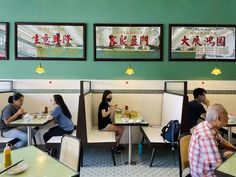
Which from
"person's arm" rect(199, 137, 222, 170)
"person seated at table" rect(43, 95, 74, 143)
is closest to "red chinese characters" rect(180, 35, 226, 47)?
"person seated at table" rect(43, 95, 74, 143)

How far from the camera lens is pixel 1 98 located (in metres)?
4.89

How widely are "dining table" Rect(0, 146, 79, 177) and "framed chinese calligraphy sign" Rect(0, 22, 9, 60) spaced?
3485 mm

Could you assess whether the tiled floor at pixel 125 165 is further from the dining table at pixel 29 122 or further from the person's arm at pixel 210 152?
the person's arm at pixel 210 152

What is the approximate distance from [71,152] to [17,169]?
0.59 metres

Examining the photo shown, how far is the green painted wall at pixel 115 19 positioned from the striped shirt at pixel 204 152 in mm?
3167

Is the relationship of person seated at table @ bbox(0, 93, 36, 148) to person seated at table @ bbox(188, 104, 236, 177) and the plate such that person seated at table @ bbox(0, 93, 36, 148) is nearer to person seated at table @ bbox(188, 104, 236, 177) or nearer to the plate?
the plate

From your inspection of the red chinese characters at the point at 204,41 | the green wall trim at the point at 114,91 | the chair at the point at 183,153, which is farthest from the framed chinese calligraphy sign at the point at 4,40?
the chair at the point at 183,153

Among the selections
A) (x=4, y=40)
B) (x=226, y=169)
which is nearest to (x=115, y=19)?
(x=4, y=40)

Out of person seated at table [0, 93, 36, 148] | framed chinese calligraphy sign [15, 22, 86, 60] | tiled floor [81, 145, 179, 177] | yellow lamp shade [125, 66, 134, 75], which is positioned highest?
framed chinese calligraphy sign [15, 22, 86, 60]

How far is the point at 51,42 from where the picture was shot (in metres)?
5.26

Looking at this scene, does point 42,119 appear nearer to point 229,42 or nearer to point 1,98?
point 1,98

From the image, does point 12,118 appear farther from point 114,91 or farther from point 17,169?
point 17,169

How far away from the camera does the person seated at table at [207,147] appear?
85.4 inches

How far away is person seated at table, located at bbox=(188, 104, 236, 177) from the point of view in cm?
217
